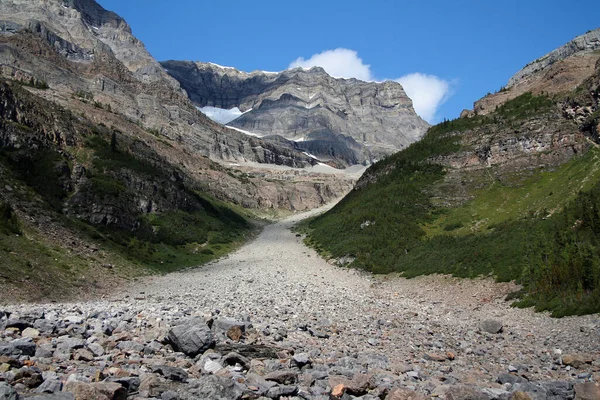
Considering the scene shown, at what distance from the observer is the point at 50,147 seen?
145 ft

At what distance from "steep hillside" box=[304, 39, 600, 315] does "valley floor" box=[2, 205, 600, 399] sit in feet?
7.29

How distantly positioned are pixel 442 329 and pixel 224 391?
11.7m

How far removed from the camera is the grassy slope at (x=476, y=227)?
767 inches

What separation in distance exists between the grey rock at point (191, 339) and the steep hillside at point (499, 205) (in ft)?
48.1

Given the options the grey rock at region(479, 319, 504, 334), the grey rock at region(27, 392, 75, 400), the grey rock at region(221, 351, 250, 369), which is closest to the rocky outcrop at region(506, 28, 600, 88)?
the grey rock at region(479, 319, 504, 334)

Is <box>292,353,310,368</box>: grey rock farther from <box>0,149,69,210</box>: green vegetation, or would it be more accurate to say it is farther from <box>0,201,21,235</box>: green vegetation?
<box>0,149,69,210</box>: green vegetation

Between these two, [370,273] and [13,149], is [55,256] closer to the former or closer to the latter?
[13,149]

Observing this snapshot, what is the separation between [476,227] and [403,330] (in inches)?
995

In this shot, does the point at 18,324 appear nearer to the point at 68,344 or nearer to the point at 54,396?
the point at 68,344

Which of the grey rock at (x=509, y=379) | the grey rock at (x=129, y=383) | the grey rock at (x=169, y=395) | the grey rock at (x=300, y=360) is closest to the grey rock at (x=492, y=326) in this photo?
the grey rock at (x=509, y=379)

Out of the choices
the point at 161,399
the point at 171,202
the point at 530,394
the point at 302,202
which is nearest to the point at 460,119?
the point at 171,202

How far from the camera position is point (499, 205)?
41.2 meters

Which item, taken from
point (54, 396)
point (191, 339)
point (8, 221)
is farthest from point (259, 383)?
point (8, 221)

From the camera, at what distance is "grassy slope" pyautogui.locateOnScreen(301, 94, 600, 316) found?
19484mm
